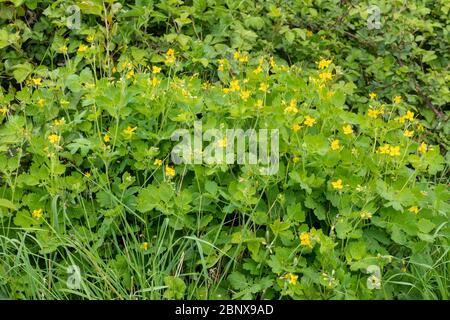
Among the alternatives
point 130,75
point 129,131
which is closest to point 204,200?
point 129,131

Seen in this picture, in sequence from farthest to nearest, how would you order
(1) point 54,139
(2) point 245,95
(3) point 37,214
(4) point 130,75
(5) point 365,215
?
(4) point 130,75 < (2) point 245,95 < (1) point 54,139 < (3) point 37,214 < (5) point 365,215

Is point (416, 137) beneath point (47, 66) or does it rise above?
beneath

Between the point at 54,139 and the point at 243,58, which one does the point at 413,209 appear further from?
the point at 54,139

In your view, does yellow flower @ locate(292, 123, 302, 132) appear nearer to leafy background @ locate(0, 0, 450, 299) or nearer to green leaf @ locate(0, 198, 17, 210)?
leafy background @ locate(0, 0, 450, 299)

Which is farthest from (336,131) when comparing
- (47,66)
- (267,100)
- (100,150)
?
(47,66)

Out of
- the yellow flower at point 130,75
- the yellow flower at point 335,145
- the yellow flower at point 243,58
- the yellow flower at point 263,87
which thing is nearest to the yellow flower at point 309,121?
the yellow flower at point 335,145

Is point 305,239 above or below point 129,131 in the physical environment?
below

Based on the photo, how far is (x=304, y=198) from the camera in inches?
115

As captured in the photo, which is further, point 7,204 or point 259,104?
point 259,104

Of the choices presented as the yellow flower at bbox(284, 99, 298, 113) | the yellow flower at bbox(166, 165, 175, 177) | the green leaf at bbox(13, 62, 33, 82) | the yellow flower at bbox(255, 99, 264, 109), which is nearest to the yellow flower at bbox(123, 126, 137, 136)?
the yellow flower at bbox(166, 165, 175, 177)

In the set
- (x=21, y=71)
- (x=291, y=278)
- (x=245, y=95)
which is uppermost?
(x=245, y=95)

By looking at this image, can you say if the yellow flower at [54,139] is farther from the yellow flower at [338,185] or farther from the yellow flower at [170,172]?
the yellow flower at [338,185]
